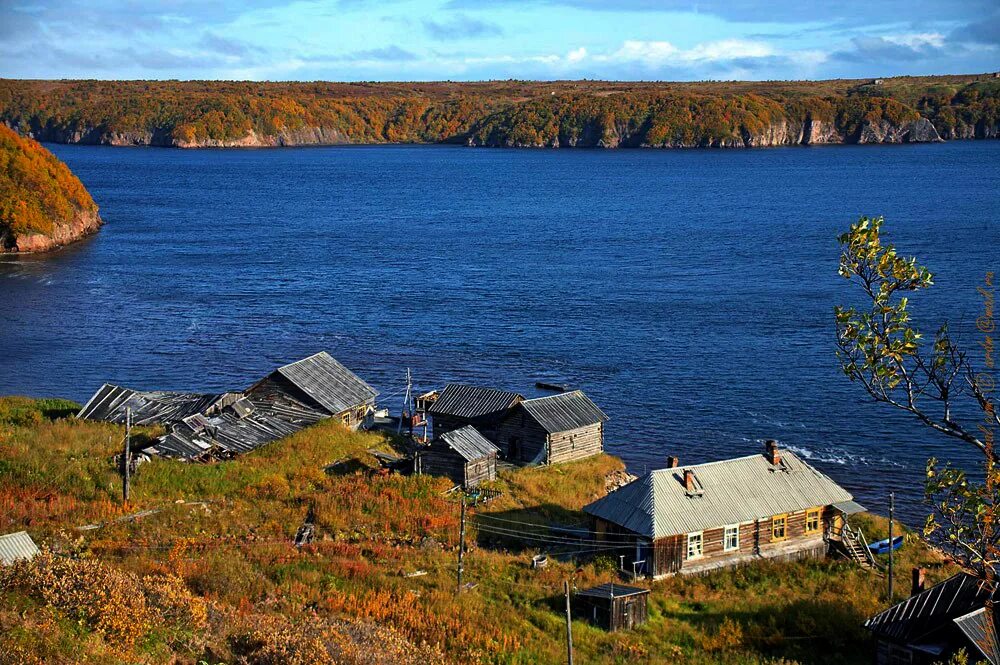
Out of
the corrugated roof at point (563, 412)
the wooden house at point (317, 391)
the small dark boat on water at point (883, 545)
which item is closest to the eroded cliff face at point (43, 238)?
the wooden house at point (317, 391)

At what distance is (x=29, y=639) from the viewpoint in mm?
16516

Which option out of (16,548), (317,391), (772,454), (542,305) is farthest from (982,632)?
(542,305)

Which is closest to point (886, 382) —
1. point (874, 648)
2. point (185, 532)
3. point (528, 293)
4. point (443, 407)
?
point (874, 648)

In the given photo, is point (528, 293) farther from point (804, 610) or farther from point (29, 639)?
point (29, 639)

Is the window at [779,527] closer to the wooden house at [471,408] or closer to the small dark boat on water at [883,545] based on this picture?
the small dark boat on water at [883,545]

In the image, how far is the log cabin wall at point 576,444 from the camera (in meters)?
39.3

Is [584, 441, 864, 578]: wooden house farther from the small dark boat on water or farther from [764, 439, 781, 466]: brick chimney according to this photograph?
the small dark boat on water

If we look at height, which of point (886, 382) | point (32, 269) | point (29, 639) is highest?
point (886, 382)

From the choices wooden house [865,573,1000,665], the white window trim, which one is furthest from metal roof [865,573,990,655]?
the white window trim

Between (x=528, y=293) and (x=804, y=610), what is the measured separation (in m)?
50.5

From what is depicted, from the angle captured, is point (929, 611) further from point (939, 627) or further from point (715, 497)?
point (715, 497)

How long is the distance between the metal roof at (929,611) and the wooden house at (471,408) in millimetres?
18394

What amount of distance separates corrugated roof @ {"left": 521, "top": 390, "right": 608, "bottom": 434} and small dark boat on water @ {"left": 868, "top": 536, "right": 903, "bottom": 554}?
449 inches

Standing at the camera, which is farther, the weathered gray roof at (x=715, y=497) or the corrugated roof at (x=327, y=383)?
the corrugated roof at (x=327, y=383)
